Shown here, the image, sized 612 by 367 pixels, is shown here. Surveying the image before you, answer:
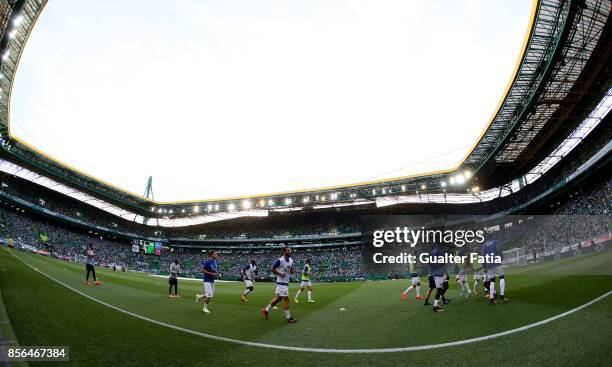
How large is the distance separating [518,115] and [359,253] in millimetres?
33965

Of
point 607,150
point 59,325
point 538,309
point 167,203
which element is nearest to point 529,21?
point 607,150

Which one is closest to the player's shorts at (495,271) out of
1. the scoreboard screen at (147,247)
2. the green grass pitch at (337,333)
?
the green grass pitch at (337,333)

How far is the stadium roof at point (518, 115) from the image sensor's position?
18.4 metres

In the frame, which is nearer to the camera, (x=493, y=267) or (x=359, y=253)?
(x=493, y=267)

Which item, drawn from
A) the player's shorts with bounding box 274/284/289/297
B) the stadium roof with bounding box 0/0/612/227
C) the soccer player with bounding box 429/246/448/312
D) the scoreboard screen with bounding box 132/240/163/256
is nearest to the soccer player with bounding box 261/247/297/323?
the player's shorts with bounding box 274/284/289/297

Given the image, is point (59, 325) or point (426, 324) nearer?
point (59, 325)

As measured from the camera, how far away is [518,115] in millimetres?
25766

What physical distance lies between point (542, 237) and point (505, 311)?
30.5 metres

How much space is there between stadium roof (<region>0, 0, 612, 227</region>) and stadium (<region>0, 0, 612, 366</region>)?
18 cm

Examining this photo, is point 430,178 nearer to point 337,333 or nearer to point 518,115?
point 518,115

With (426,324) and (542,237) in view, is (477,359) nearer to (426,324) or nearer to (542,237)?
(426,324)

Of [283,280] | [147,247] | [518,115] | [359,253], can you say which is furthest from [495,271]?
[147,247]

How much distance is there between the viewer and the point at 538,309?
782 cm

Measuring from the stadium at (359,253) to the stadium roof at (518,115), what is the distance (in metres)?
0.18
